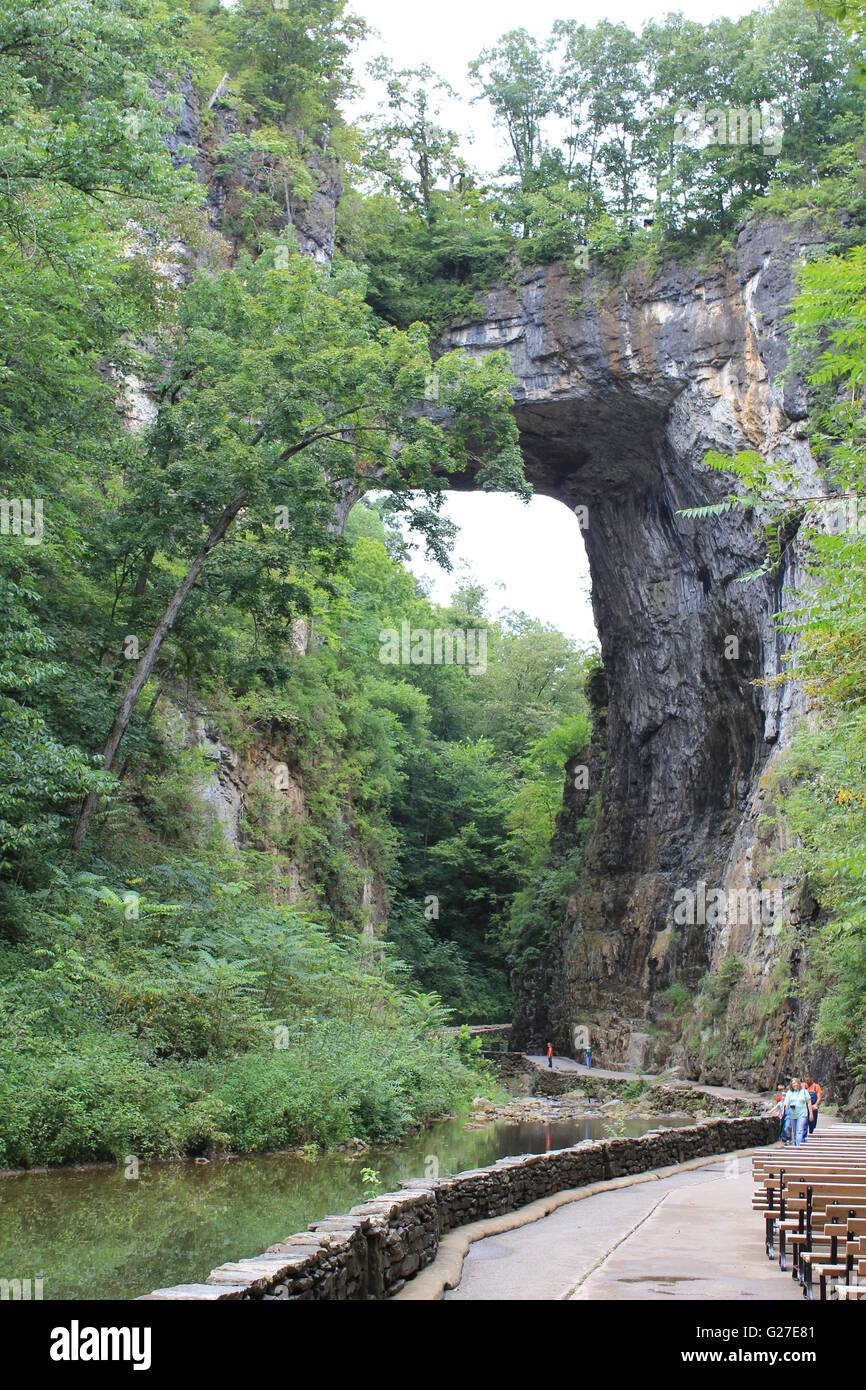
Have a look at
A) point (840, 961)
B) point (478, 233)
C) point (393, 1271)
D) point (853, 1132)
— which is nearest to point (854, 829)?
point (853, 1132)

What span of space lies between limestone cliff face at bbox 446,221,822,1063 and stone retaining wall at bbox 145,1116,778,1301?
15.1 m

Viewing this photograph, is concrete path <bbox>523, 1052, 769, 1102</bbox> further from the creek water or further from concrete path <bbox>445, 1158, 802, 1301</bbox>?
concrete path <bbox>445, 1158, 802, 1301</bbox>

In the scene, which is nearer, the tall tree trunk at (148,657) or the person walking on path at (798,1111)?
the person walking on path at (798,1111)

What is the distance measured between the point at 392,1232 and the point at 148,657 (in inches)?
446

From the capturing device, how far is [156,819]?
1911cm

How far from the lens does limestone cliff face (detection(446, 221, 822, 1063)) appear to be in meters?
28.6

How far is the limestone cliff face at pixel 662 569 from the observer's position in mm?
28609

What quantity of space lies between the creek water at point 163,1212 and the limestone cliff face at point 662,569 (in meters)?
16.4

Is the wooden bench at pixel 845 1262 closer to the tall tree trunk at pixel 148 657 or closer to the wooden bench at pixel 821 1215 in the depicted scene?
the wooden bench at pixel 821 1215

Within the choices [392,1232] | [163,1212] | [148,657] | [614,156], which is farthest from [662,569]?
[392,1232]

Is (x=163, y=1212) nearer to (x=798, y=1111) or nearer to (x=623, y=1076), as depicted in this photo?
(x=798, y=1111)

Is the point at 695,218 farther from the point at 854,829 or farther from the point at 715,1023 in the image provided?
the point at 854,829

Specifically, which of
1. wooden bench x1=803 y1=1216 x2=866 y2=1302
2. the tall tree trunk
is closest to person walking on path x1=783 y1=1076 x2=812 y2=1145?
wooden bench x1=803 y1=1216 x2=866 y2=1302

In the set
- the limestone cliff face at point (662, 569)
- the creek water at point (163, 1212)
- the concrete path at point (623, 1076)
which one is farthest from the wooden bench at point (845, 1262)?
the limestone cliff face at point (662, 569)
